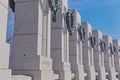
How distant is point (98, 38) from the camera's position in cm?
2105

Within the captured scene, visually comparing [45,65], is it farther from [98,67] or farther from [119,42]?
[119,42]

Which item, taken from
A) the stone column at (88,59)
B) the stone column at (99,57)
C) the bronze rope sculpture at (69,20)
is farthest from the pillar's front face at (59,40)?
the stone column at (99,57)

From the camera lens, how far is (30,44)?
8.95 m

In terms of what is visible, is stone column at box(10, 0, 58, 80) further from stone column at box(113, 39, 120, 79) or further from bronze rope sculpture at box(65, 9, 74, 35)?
stone column at box(113, 39, 120, 79)

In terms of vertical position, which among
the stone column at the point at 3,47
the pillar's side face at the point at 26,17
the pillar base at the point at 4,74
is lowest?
the pillar base at the point at 4,74

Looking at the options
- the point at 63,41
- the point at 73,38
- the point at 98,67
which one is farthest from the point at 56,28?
the point at 98,67

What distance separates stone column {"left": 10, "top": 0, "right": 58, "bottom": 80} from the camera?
338 inches

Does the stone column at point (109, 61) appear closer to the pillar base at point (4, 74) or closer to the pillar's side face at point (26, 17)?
the pillar's side face at point (26, 17)

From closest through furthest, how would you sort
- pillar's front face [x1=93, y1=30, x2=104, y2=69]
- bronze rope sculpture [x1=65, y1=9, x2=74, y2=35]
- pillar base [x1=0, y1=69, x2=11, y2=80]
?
1. pillar base [x1=0, y1=69, x2=11, y2=80]
2. bronze rope sculpture [x1=65, y1=9, x2=74, y2=35]
3. pillar's front face [x1=93, y1=30, x2=104, y2=69]

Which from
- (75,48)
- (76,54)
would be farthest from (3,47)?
(75,48)

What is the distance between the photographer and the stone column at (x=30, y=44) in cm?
859

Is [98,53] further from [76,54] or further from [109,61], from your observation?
[76,54]

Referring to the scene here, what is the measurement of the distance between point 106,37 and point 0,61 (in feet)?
65.2

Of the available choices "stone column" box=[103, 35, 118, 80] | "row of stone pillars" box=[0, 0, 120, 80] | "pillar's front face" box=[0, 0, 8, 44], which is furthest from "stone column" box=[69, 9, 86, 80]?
"stone column" box=[103, 35, 118, 80]
